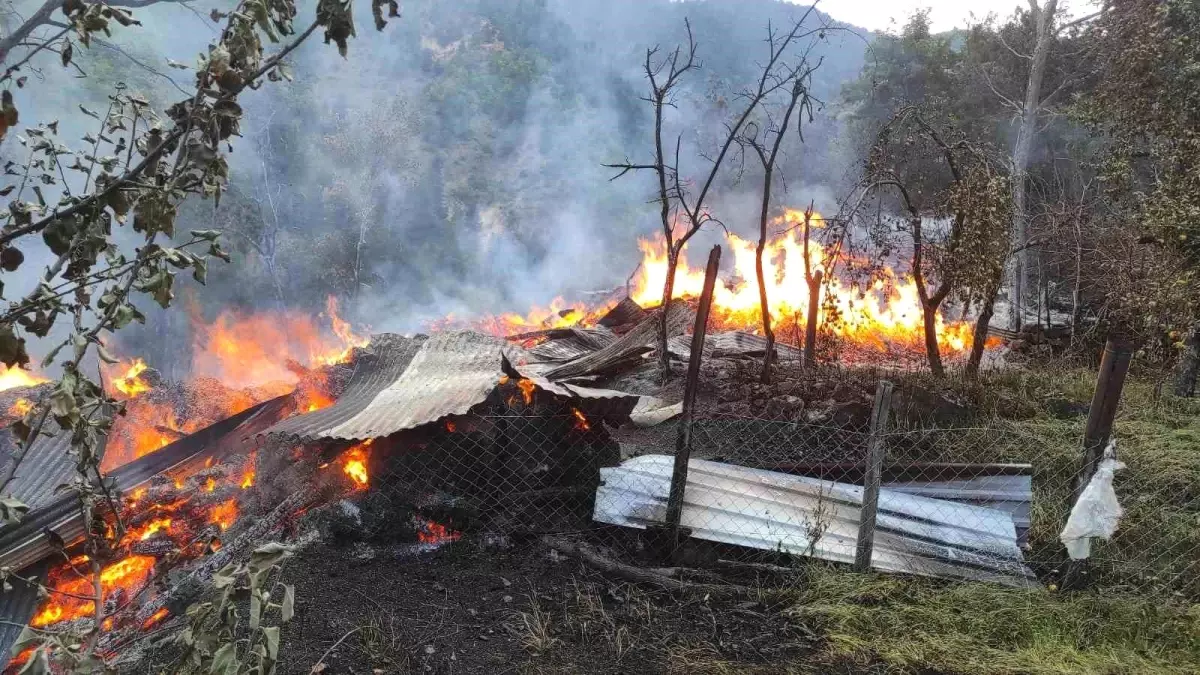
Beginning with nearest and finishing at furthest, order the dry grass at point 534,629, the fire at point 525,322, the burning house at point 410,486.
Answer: the dry grass at point 534,629 < the burning house at point 410,486 < the fire at point 525,322

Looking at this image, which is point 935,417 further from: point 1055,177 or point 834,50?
point 834,50

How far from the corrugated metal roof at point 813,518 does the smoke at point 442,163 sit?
16263 mm

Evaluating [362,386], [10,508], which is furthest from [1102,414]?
[362,386]

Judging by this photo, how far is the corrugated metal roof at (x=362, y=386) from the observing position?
5820 mm

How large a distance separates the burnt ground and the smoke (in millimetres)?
16244

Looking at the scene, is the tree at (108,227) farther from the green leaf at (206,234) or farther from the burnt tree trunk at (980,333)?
the burnt tree trunk at (980,333)

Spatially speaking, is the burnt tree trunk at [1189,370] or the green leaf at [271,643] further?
the burnt tree trunk at [1189,370]

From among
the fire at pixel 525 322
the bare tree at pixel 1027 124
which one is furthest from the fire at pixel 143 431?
the bare tree at pixel 1027 124

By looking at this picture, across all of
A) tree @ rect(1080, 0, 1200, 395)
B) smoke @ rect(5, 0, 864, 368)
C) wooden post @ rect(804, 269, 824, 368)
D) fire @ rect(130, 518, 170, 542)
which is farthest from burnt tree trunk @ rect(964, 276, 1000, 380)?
smoke @ rect(5, 0, 864, 368)

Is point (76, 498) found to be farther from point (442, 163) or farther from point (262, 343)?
point (442, 163)

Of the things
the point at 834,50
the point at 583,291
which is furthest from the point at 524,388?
the point at 834,50

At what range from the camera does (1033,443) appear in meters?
7.25

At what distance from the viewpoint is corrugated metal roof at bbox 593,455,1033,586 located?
199 inches

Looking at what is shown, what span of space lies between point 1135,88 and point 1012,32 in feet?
37.2
